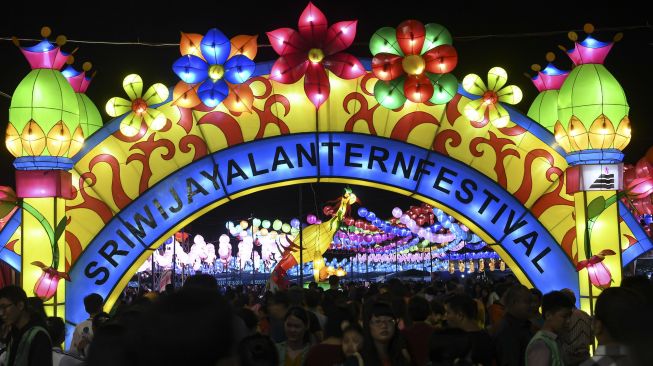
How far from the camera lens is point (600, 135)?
11.5 metres

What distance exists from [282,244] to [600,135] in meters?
23.2

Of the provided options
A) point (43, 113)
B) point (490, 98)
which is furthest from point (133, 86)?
point (490, 98)

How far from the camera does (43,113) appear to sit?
11.5 metres

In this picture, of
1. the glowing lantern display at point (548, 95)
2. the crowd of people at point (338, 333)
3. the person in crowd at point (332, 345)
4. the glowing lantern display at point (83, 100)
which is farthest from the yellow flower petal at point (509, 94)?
the person in crowd at point (332, 345)

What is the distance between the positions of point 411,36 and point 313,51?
133 centimetres

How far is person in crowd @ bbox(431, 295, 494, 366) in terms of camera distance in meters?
5.14

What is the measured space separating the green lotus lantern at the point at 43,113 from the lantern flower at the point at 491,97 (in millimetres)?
5573

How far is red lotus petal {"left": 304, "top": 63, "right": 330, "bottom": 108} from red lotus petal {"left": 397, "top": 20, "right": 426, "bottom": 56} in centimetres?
115

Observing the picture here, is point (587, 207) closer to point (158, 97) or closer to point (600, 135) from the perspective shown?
point (600, 135)

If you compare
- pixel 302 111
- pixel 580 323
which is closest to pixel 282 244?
pixel 302 111

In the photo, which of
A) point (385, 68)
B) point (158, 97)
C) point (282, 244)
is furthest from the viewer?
point (282, 244)

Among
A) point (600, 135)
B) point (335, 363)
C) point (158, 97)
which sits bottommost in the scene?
point (335, 363)

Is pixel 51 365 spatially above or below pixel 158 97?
below

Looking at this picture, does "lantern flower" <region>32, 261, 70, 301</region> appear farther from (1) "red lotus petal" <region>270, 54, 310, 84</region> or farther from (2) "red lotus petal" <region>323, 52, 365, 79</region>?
(2) "red lotus petal" <region>323, 52, 365, 79</region>
